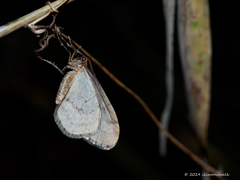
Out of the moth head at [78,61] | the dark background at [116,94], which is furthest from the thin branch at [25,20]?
the dark background at [116,94]

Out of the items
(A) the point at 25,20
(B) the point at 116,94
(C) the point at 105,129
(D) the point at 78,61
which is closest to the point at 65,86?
(D) the point at 78,61

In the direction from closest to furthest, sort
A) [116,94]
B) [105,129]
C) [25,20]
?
1. [25,20]
2. [105,129]
3. [116,94]

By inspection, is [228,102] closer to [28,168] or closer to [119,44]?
[119,44]

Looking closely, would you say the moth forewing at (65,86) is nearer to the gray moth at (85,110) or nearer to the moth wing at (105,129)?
the gray moth at (85,110)

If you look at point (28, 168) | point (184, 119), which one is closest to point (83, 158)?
point (28, 168)

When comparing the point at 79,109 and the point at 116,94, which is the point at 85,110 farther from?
the point at 116,94
